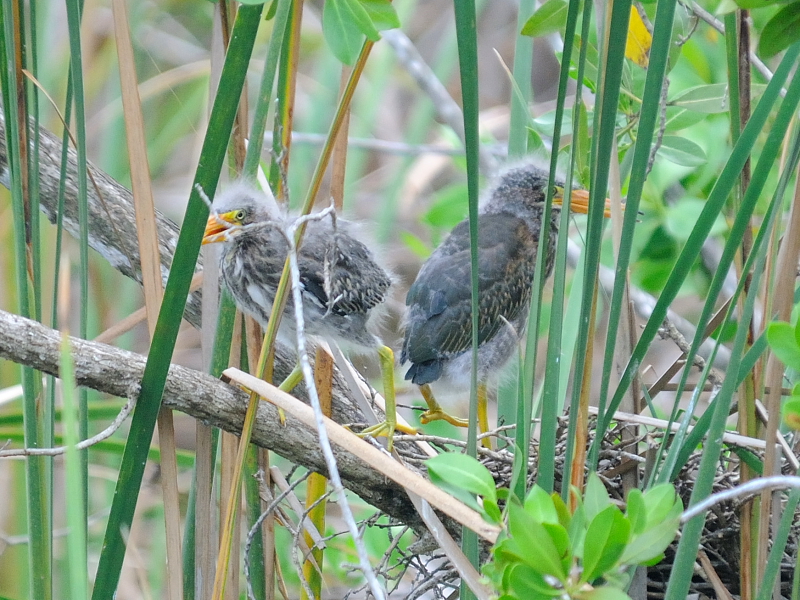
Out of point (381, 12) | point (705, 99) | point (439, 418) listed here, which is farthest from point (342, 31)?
point (439, 418)

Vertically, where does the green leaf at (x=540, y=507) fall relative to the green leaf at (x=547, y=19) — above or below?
below

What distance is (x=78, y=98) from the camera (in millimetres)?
797

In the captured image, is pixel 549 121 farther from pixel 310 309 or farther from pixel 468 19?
pixel 468 19

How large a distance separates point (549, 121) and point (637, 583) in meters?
0.75

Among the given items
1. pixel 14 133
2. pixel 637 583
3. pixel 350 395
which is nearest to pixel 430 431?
pixel 350 395

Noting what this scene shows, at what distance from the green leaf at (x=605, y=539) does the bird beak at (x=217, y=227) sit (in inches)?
28.2

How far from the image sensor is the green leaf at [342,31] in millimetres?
809

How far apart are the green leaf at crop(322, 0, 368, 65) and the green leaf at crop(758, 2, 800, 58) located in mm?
375

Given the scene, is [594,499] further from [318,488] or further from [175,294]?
[318,488]

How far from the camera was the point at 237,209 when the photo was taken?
131 cm

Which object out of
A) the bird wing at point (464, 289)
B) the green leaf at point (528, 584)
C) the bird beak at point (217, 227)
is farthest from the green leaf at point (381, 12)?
the bird wing at point (464, 289)

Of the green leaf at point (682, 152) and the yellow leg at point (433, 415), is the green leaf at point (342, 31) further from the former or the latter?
the yellow leg at point (433, 415)

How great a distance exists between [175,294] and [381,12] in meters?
0.34

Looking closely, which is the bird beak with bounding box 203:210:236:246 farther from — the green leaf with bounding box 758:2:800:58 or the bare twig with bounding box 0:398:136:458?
the green leaf with bounding box 758:2:800:58
